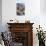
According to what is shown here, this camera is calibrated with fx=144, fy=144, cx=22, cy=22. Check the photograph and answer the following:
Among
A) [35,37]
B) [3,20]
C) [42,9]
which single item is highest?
[42,9]

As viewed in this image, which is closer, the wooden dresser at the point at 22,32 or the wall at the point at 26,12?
the wooden dresser at the point at 22,32

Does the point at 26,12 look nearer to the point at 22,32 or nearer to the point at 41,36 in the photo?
the point at 22,32

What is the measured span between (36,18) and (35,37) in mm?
765

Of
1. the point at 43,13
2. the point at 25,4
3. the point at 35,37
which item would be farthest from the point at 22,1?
the point at 35,37

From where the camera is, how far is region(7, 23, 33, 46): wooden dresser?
554 centimetres

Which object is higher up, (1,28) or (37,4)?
(37,4)

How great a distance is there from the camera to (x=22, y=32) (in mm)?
5633

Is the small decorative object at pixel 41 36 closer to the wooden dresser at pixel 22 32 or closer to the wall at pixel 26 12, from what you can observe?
the wall at pixel 26 12

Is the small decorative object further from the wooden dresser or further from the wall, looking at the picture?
the wooden dresser

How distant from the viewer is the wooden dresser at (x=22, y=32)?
5535 mm

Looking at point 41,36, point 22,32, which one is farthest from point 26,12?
point 41,36

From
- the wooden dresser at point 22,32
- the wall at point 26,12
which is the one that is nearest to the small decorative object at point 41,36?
the wall at point 26,12

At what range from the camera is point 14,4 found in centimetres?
570

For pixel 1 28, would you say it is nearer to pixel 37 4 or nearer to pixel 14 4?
pixel 14 4
